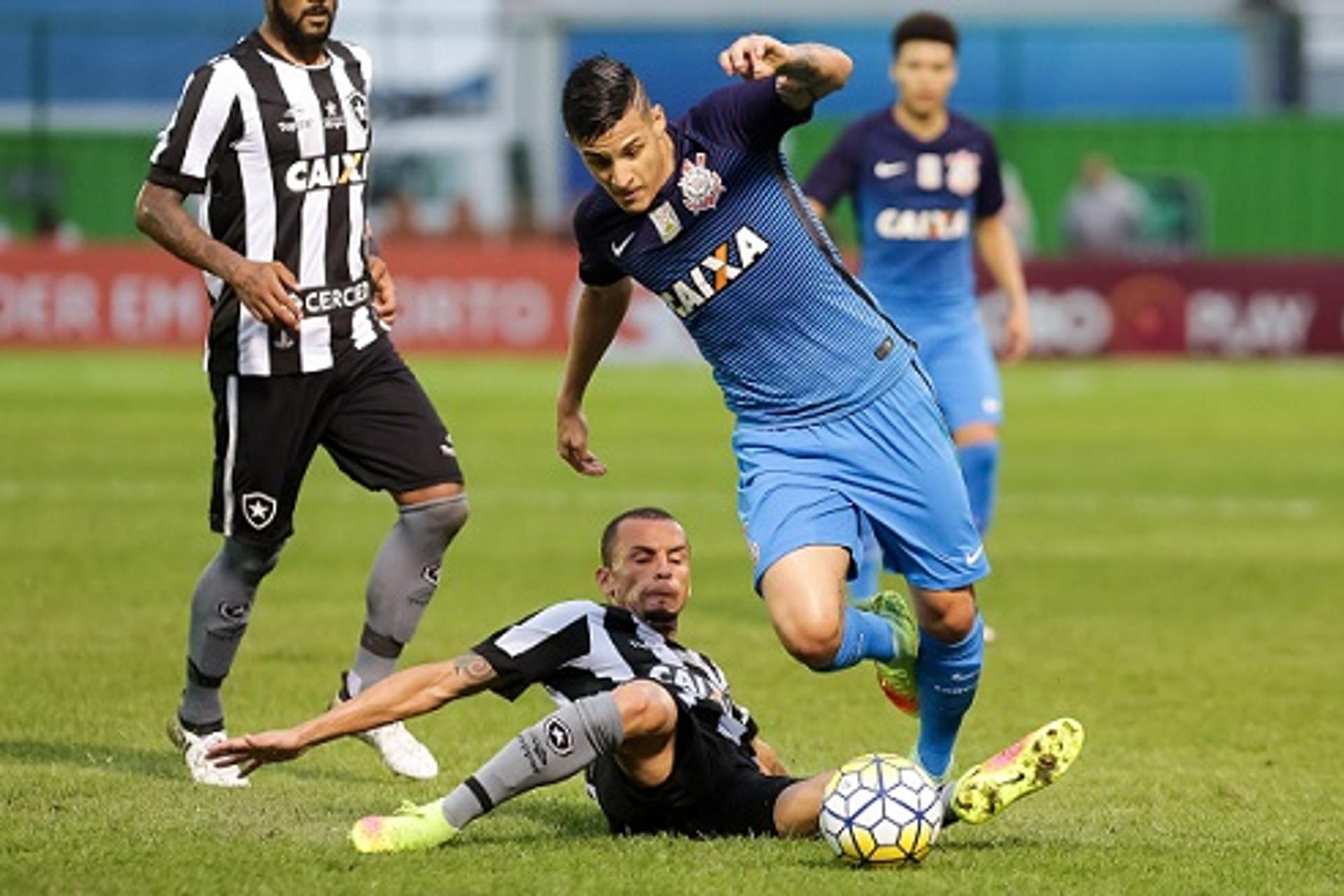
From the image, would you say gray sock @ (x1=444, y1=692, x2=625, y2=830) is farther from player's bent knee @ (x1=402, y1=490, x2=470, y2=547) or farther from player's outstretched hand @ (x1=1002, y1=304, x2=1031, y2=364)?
player's outstretched hand @ (x1=1002, y1=304, x2=1031, y2=364)

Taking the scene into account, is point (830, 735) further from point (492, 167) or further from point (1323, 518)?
point (492, 167)

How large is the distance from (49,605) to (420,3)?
27207 mm

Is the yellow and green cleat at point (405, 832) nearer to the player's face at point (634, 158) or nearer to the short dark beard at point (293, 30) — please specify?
the player's face at point (634, 158)

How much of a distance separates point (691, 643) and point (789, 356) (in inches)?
175

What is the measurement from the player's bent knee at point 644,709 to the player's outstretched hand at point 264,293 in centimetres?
187

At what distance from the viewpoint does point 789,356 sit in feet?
28.1

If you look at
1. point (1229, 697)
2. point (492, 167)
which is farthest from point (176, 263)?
point (1229, 697)

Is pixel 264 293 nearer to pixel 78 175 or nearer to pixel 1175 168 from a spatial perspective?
pixel 78 175

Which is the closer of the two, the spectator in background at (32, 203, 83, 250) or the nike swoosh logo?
the nike swoosh logo

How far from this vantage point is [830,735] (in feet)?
34.2

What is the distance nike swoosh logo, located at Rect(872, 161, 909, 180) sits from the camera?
13.5 m

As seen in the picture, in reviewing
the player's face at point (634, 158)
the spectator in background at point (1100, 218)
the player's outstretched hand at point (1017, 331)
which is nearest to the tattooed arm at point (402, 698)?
the player's face at point (634, 158)

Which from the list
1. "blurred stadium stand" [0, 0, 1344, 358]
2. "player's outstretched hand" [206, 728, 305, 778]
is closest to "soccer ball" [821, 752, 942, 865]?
"player's outstretched hand" [206, 728, 305, 778]

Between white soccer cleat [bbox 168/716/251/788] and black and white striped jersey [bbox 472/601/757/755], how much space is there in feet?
4.12
